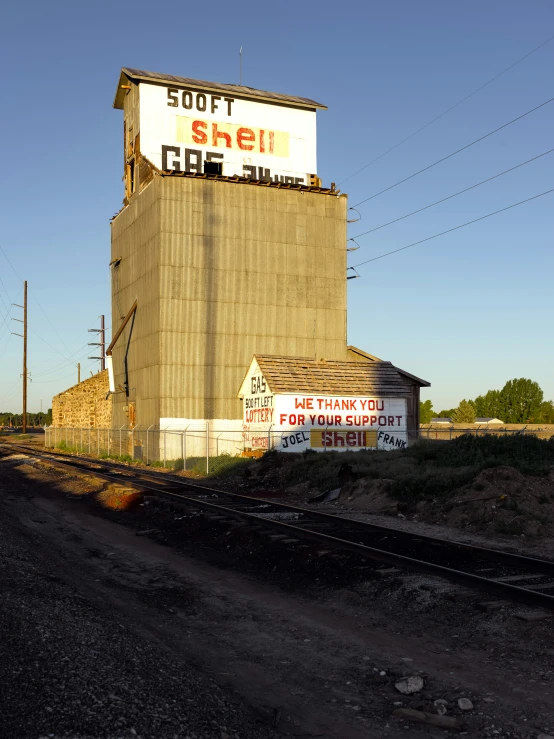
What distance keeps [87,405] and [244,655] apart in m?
52.7

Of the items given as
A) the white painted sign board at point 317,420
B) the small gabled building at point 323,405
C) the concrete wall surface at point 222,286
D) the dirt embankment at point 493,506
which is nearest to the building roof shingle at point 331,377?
the small gabled building at point 323,405

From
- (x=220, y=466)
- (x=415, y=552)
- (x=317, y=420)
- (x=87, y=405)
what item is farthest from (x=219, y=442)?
(x=415, y=552)

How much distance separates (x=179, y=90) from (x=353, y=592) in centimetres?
4311

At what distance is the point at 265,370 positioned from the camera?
36250 millimetres

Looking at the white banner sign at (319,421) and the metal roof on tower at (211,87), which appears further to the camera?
the metal roof on tower at (211,87)

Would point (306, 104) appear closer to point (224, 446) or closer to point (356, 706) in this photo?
point (224, 446)

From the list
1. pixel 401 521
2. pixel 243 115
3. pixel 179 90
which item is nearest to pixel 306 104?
pixel 243 115

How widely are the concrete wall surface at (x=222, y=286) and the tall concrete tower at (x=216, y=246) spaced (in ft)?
0.21

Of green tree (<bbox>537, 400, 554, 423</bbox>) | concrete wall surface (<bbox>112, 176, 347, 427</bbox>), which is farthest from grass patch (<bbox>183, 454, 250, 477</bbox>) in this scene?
green tree (<bbox>537, 400, 554, 423</bbox>)

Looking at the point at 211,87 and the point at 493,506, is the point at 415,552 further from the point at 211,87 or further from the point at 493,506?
the point at 211,87

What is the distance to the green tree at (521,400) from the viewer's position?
130625mm

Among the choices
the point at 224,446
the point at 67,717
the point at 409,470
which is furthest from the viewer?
the point at 224,446

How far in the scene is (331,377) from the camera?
37.9 meters

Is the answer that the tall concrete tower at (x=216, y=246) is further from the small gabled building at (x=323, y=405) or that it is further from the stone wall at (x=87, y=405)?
the stone wall at (x=87, y=405)
